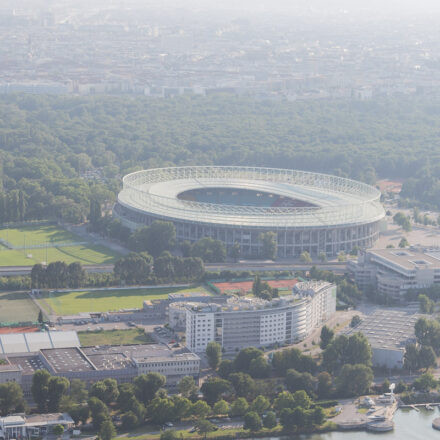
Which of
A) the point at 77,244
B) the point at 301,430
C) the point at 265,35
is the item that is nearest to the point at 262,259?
the point at 77,244

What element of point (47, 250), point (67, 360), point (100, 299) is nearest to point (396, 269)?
point (100, 299)

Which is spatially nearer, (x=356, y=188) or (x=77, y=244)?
(x=77, y=244)

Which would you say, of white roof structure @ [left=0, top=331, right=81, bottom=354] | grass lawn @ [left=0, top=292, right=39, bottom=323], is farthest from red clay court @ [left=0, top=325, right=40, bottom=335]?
white roof structure @ [left=0, top=331, right=81, bottom=354]

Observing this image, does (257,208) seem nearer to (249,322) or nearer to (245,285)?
(245,285)

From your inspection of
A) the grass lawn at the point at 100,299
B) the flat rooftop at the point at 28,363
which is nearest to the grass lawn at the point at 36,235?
the grass lawn at the point at 100,299

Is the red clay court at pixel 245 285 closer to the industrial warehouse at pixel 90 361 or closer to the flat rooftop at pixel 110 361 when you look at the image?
the industrial warehouse at pixel 90 361

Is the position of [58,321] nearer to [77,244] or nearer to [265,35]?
[77,244]
